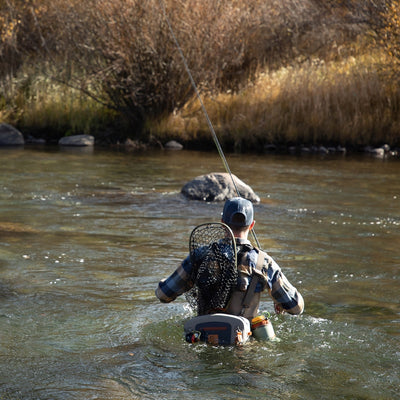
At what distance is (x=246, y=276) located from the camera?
4781 millimetres

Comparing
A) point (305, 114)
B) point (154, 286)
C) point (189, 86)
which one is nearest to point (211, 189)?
point (154, 286)

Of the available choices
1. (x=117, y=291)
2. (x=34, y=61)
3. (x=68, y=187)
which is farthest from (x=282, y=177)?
(x=34, y=61)

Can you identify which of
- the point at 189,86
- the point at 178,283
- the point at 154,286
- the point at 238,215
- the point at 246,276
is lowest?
the point at 154,286

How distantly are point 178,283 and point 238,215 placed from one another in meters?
0.59

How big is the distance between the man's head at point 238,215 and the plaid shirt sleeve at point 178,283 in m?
0.37

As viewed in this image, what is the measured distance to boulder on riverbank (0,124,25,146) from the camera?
17.8 metres

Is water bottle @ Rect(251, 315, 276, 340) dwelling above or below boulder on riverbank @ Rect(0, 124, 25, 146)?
below

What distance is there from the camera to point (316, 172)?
46.4ft

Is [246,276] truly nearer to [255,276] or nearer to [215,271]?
[255,276]

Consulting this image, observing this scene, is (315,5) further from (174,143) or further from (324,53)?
(174,143)

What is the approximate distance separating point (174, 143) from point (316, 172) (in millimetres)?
4764

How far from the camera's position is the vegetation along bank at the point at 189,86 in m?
17.5

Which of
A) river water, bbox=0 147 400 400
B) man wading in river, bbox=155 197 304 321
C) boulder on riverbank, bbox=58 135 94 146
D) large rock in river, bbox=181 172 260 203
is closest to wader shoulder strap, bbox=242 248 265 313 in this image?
man wading in river, bbox=155 197 304 321

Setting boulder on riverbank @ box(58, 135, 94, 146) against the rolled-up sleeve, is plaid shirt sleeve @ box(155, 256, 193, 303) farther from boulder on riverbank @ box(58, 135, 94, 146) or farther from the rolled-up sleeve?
boulder on riverbank @ box(58, 135, 94, 146)
